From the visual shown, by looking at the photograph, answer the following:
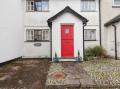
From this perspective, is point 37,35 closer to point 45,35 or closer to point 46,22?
point 45,35

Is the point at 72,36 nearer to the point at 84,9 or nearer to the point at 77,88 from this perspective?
the point at 84,9

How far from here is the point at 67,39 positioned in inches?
657

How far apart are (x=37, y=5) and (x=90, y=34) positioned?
216 inches

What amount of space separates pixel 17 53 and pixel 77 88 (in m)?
10.3

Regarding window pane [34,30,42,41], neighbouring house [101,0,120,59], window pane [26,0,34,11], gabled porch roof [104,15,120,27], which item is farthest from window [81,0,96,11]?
window pane [26,0,34,11]

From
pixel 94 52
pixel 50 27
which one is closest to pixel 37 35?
pixel 50 27

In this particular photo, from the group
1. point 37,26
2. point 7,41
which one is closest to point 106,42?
point 37,26

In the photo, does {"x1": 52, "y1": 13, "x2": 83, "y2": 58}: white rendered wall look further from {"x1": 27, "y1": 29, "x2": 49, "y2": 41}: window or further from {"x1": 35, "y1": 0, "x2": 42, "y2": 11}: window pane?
{"x1": 35, "y1": 0, "x2": 42, "y2": 11}: window pane

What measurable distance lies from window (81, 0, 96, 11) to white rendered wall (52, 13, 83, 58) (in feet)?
12.4

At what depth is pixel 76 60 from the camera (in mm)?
16203

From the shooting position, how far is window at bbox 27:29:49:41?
65.1 feet

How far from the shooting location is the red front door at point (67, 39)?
54.4 feet

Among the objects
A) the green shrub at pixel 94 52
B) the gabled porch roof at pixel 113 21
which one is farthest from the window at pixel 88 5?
the green shrub at pixel 94 52

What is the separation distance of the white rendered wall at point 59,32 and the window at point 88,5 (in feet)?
12.4
